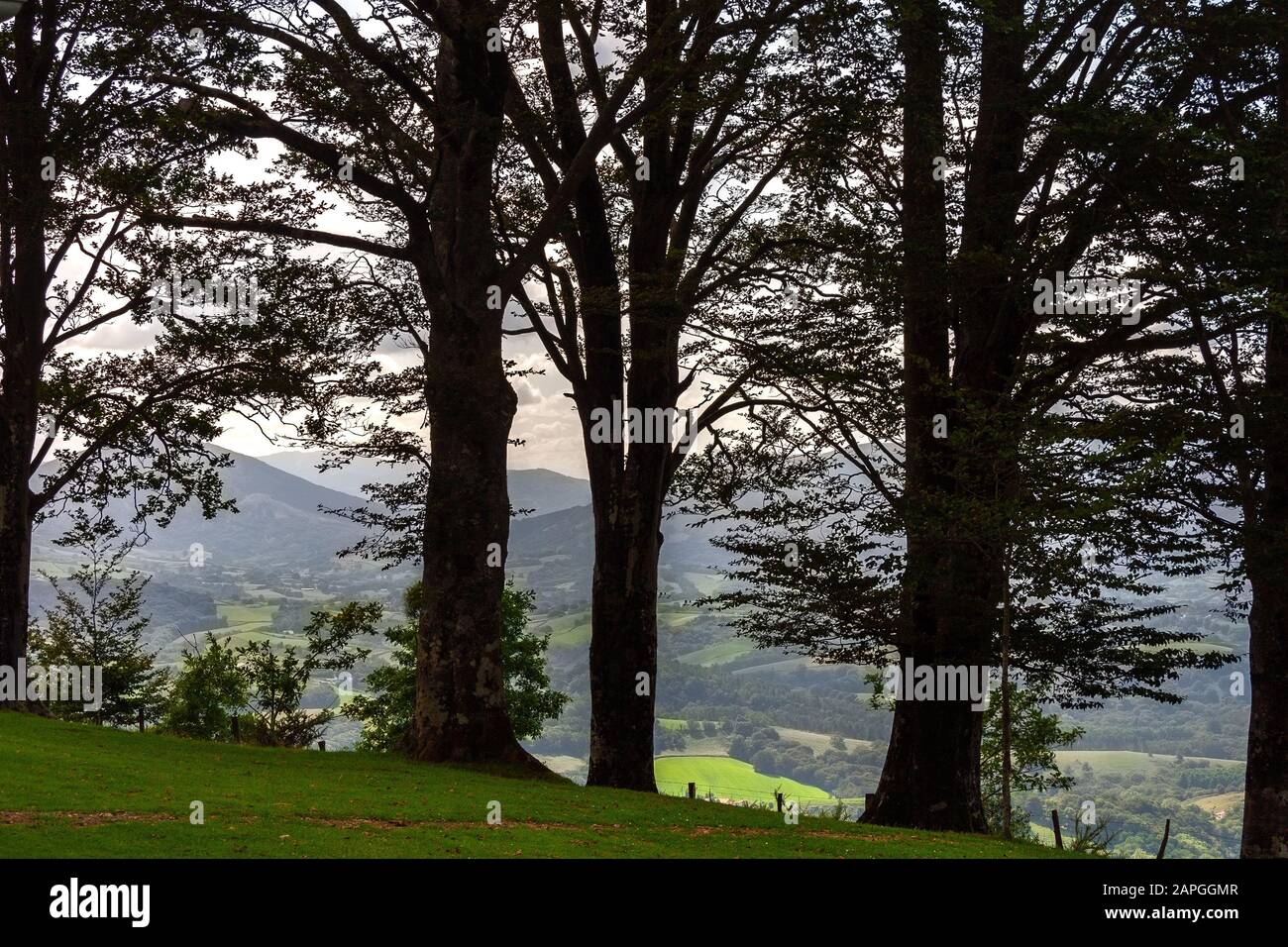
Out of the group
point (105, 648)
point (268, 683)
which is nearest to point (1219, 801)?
point (268, 683)

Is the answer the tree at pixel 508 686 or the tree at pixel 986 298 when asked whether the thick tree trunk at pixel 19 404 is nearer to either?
the tree at pixel 986 298

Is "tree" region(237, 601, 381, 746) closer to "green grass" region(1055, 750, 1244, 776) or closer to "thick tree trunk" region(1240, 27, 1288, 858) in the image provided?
"thick tree trunk" region(1240, 27, 1288, 858)

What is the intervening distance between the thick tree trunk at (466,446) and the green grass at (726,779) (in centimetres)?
8750

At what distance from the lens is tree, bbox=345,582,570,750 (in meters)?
40.3

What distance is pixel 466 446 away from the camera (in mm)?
19141

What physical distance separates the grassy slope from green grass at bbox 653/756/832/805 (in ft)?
292

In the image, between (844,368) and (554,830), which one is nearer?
(554,830)

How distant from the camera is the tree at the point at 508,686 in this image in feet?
132

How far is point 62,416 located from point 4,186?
17.5ft

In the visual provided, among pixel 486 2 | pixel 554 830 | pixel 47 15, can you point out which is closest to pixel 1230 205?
pixel 486 2

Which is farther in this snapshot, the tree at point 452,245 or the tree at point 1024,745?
the tree at point 1024,745

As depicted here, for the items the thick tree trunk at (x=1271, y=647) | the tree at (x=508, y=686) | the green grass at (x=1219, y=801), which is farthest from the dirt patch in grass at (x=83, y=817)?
the green grass at (x=1219, y=801)

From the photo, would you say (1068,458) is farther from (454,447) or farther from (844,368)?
(454,447)

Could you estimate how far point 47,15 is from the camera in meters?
21.7
